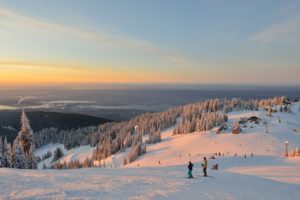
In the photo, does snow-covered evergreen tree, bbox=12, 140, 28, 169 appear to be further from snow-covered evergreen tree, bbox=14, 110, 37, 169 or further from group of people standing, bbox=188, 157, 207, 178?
group of people standing, bbox=188, 157, 207, 178

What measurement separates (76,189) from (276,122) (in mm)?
79911

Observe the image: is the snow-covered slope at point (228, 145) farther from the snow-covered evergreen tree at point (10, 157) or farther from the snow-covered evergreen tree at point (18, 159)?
the snow-covered evergreen tree at point (10, 157)

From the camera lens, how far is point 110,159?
9638 cm

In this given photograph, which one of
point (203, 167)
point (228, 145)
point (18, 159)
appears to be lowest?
point (18, 159)

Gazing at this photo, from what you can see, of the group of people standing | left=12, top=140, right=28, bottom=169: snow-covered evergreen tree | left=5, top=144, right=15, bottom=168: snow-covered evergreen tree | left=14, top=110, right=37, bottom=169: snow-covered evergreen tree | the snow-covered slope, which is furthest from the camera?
the snow-covered slope

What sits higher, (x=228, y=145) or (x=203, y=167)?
(x=203, y=167)

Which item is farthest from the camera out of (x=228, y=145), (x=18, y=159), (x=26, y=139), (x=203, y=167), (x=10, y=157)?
(x=228, y=145)

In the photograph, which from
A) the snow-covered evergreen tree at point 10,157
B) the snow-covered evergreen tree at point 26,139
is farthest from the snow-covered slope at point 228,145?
the snow-covered evergreen tree at point 10,157

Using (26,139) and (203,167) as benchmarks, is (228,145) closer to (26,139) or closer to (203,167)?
(26,139)

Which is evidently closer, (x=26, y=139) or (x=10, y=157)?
(x=10, y=157)

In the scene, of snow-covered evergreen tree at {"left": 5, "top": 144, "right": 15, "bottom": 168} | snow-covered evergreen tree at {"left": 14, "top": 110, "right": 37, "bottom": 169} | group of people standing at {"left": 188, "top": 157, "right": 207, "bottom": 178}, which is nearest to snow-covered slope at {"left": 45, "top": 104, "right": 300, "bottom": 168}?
snow-covered evergreen tree at {"left": 14, "top": 110, "right": 37, "bottom": 169}

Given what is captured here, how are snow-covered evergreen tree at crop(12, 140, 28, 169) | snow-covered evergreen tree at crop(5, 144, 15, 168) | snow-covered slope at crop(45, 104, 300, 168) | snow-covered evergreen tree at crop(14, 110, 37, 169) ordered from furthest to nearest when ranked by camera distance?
snow-covered slope at crop(45, 104, 300, 168)
snow-covered evergreen tree at crop(14, 110, 37, 169)
snow-covered evergreen tree at crop(5, 144, 15, 168)
snow-covered evergreen tree at crop(12, 140, 28, 169)

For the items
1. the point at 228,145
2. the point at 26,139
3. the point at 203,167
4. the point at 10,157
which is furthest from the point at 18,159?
the point at 228,145

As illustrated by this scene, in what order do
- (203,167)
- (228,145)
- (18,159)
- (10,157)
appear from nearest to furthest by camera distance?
(203,167) → (18,159) → (10,157) → (228,145)
